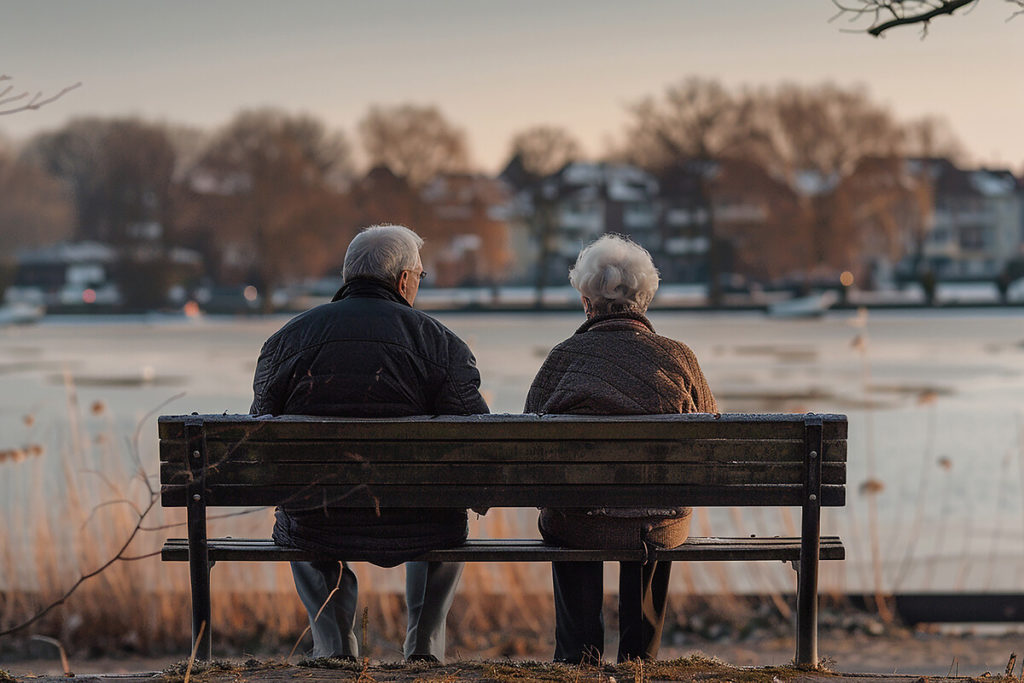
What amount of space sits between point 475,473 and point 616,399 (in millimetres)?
515

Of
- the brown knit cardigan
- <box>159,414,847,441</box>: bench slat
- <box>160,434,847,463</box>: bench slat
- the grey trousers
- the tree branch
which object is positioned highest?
the tree branch

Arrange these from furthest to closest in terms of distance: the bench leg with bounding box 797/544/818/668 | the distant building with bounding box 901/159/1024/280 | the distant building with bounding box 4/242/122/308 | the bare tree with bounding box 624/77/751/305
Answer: the distant building with bounding box 901/159/1024/280, the distant building with bounding box 4/242/122/308, the bare tree with bounding box 624/77/751/305, the bench leg with bounding box 797/544/818/668

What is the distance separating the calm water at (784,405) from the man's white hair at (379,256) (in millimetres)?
736

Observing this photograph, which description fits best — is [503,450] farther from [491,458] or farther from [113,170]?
[113,170]

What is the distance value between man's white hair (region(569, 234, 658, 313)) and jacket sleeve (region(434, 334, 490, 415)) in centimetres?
46

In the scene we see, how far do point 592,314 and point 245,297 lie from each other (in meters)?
51.3

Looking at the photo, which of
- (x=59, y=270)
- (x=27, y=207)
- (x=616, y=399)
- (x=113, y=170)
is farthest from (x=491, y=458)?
(x=59, y=270)

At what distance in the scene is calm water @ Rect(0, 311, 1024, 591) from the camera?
6.97 meters

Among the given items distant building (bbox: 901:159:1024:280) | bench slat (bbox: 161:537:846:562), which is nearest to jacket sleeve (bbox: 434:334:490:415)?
bench slat (bbox: 161:537:846:562)

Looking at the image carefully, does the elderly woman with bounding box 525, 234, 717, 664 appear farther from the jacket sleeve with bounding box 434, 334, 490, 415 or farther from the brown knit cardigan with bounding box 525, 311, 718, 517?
the jacket sleeve with bounding box 434, 334, 490, 415

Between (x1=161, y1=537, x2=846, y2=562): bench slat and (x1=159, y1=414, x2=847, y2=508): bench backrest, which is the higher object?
(x1=159, y1=414, x2=847, y2=508): bench backrest

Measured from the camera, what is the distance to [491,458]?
337cm

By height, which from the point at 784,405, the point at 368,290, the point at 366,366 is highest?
the point at 368,290

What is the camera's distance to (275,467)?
340cm
